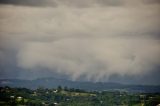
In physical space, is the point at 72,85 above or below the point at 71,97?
above

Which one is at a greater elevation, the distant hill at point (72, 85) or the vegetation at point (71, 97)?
the distant hill at point (72, 85)

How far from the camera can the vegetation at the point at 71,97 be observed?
42.4ft

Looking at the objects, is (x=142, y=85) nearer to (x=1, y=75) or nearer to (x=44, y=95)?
(x=44, y=95)

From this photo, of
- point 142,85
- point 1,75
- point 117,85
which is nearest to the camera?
point 1,75

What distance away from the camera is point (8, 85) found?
1320 centimetres

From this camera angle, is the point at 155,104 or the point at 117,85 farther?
the point at 117,85

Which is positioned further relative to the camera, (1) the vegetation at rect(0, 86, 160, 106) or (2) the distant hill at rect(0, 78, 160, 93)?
(2) the distant hill at rect(0, 78, 160, 93)

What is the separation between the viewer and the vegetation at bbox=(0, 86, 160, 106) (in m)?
12.9

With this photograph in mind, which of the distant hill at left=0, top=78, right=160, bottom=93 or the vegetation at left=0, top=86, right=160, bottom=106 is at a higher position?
the distant hill at left=0, top=78, right=160, bottom=93

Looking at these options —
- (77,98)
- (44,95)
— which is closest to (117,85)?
(77,98)

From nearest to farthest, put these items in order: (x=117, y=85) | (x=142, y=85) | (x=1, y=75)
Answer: (x=1, y=75) → (x=142, y=85) → (x=117, y=85)

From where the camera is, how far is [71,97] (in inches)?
563

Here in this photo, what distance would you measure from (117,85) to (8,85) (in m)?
3.69

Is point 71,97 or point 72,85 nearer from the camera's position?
point 71,97
